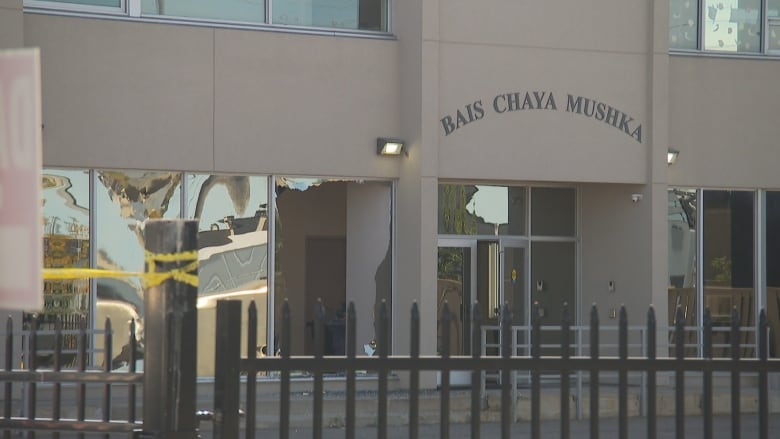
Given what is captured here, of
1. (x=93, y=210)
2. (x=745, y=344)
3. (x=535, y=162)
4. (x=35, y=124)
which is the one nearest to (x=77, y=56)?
(x=93, y=210)

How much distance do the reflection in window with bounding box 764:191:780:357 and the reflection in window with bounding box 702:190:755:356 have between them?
29cm

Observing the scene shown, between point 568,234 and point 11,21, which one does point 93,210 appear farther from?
point 568,234

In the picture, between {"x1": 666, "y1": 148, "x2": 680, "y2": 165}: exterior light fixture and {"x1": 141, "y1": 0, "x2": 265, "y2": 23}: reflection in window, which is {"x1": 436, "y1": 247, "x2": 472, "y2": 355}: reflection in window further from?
{"x1": 141, "y1": 0, "x2": 265, "y2": 23}: reflection in window

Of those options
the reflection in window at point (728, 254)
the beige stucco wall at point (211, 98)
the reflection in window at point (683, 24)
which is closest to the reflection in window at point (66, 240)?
the beige stucco wall at point (211, 98)

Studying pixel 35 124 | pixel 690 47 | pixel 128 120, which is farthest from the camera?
pixel 690 47

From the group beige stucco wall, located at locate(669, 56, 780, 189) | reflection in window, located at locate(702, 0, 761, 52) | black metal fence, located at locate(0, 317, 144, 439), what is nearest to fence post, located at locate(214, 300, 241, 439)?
black metal fence, located at locate(0, 317, 144, 439)

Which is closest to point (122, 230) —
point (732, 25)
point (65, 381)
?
point (732, 25)

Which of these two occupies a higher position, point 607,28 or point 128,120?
point 607,28

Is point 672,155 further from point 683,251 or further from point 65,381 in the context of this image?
point 65,381

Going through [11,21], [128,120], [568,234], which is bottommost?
[568,234]

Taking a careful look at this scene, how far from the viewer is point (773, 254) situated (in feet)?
64.6

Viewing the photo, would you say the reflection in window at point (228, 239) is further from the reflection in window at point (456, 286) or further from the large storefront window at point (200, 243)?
the reflection in window at point (456, 286)

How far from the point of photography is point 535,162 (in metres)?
17.8

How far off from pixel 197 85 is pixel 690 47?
26.5 ft
